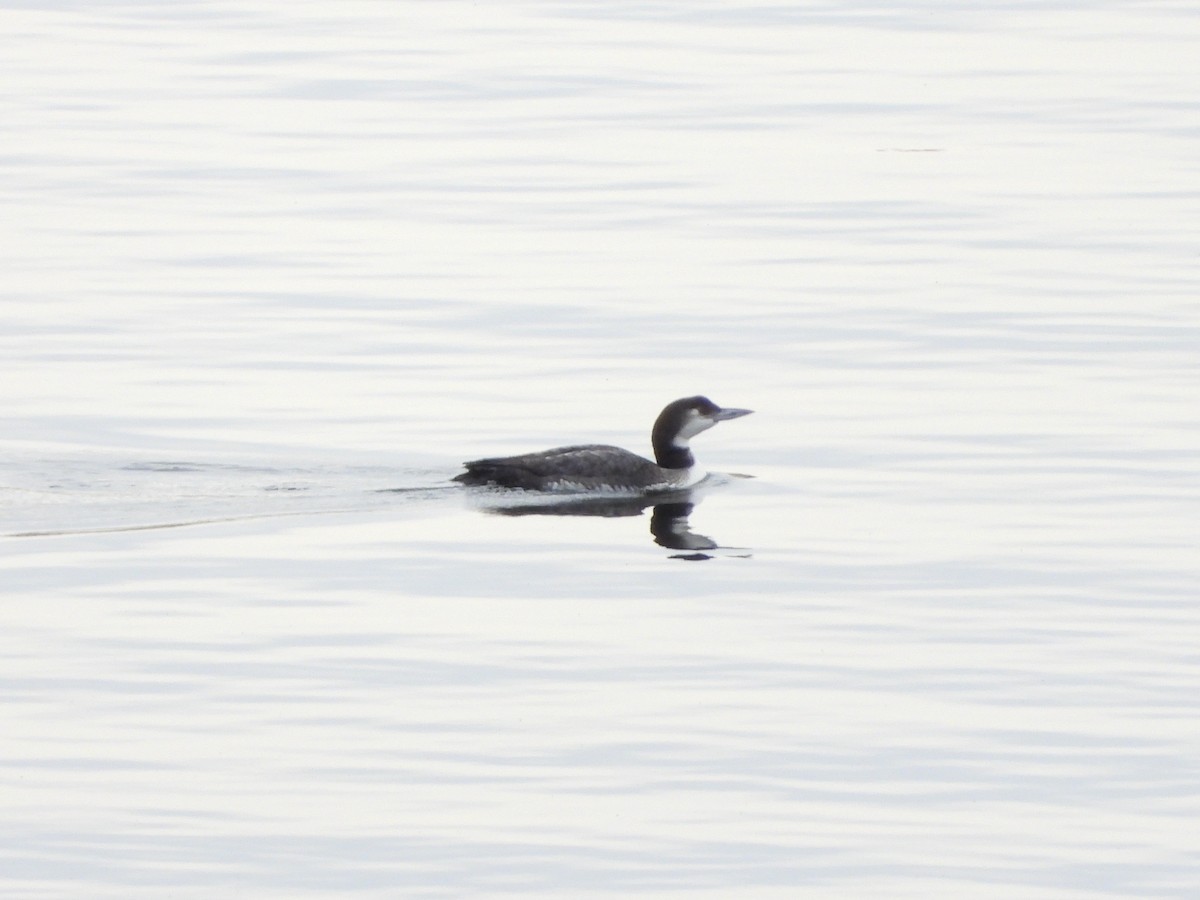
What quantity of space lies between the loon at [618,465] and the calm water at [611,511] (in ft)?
0.99

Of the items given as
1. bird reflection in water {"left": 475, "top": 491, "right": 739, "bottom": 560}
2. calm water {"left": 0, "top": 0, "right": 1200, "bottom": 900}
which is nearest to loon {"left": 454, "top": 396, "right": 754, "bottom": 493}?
bird reflection in water {"left": 475, "top": 491, "right": 739, "bottom": 560}

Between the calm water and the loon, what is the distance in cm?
30

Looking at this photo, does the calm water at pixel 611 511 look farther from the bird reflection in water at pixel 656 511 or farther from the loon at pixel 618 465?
the loon at pixel 618 465

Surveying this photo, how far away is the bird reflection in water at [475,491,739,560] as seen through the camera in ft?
51.1

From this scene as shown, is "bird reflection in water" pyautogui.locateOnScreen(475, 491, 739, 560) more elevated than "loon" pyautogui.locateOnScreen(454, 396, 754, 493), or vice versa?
"loon" pyautogui.locateOnScreen(454, 396, 754, 493)

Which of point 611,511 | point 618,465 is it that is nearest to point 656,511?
point 611,511

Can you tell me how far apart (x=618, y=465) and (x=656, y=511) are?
49cm

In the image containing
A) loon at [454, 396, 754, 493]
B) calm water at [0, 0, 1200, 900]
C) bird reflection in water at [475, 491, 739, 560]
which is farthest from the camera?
loon at [454, 396, 754, 493]

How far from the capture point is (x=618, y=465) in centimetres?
1736

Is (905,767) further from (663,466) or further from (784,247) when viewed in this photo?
(784,247)

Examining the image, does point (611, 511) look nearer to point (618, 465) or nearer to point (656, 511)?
point (656, 511)

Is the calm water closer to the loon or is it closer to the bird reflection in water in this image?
the bird reflection in water

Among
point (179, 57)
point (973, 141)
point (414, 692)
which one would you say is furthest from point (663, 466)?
point (179, 57)

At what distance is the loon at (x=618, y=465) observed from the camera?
54.8ft
